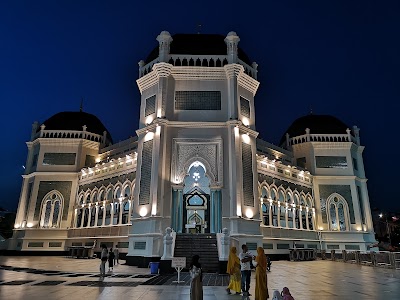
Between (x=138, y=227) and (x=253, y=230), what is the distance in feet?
23.3

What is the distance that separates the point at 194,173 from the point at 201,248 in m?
6.23

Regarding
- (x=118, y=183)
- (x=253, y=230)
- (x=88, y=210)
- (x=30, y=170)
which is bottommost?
(x=253, y=230)

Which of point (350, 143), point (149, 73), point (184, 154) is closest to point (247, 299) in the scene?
point (184, 154)

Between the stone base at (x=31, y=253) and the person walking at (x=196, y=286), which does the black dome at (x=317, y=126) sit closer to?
the stone base at (x=31, y=253)

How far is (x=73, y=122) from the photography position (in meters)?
32.6

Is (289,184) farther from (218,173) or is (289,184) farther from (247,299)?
(247,299)

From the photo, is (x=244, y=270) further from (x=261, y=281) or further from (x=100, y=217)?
(x=100, y=217)

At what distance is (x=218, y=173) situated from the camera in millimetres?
18969

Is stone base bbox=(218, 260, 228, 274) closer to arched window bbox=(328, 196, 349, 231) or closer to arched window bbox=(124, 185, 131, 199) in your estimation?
arched window bbox=(124, 185, 131, 199)

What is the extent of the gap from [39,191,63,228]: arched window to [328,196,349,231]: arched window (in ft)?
86.3

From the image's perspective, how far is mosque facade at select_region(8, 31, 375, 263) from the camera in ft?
61.3

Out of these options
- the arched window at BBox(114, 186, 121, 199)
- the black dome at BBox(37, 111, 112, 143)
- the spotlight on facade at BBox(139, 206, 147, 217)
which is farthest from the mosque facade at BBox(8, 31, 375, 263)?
the arched window at BBox(114, 186, 121, 199)

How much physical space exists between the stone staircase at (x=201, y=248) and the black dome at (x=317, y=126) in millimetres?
19869

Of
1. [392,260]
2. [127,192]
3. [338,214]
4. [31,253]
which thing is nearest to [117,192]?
[127,192]
